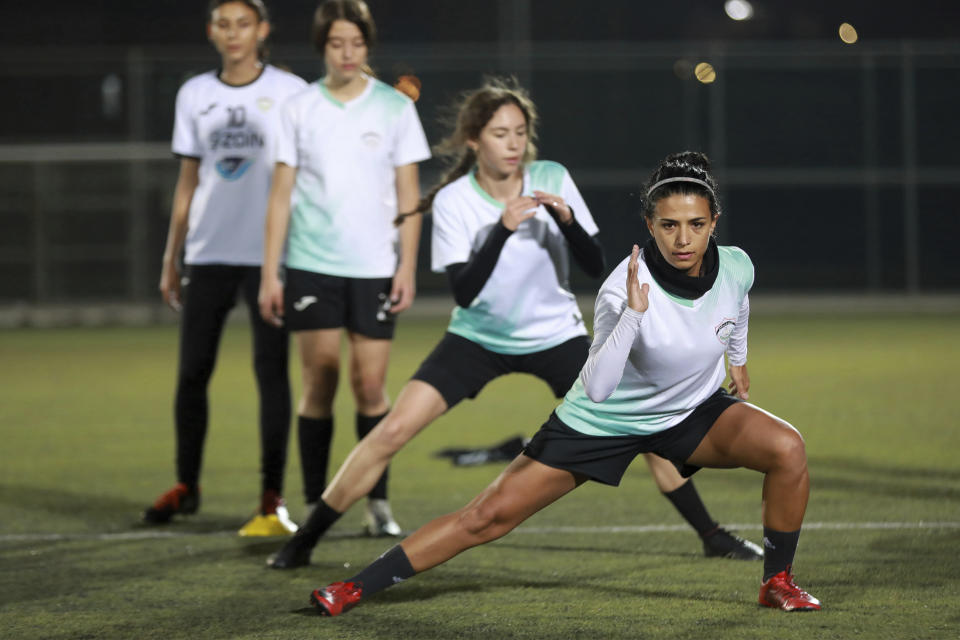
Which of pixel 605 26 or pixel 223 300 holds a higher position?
pixel 605 26

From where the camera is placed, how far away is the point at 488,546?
5320mm

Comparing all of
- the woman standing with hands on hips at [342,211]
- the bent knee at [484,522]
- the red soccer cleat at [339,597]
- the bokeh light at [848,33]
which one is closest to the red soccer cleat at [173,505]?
the woman standing with hands on hips at [342,211]

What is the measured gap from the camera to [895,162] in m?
22.3

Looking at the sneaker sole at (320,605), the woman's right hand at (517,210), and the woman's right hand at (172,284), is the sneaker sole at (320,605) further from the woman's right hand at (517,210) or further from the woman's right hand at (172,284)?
the woman's right hand at (172,284)

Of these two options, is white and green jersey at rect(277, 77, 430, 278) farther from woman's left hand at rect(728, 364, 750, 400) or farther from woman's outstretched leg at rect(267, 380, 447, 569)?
woman's left hand at rect(728, 364, 750, 400)

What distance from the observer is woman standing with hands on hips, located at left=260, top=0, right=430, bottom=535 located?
5211 mm

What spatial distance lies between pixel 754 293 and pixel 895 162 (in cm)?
334

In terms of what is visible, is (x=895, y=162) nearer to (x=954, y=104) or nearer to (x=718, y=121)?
(x=954, y=104)

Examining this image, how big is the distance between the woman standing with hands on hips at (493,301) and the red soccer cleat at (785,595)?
29.6 inches

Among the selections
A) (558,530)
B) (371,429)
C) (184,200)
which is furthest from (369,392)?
(184,200)

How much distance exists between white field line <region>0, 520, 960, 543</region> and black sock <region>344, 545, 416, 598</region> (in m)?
1.41

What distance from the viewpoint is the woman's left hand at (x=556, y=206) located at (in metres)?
4.40

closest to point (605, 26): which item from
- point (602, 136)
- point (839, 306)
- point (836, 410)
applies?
point (602, 136)

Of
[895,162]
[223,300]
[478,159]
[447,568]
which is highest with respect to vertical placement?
[895,162]
